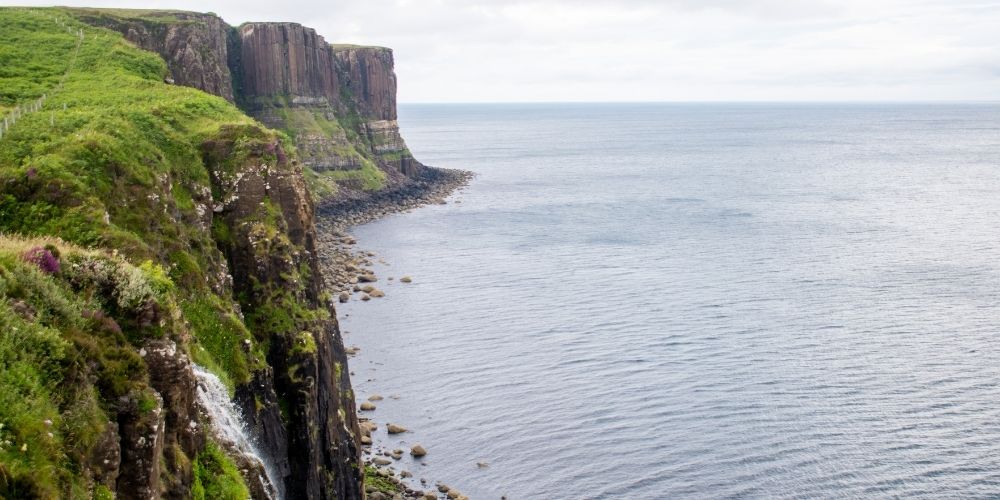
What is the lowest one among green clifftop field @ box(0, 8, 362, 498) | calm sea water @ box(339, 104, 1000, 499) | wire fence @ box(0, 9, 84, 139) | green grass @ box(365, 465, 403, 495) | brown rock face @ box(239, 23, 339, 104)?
green grass @ box(365, 465, 403, 495)

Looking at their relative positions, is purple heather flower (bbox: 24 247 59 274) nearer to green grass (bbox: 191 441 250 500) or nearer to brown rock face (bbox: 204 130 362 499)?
green grass (bbox: 191 441 250 500)

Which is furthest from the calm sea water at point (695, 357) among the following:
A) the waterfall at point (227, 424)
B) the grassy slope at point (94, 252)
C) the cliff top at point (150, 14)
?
the cliff top at point (150, 14)

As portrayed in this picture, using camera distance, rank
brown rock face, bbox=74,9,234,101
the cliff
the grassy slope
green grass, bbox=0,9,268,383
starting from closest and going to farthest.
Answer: the grassy slope, green grass, bbox=0,9,268,383, brown rock face, bbox=74,9,234,101, the cliff

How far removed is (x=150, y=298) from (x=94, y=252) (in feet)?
7.41

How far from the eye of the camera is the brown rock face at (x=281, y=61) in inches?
6718

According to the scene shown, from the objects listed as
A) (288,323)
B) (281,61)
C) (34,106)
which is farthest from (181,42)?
(288,323)

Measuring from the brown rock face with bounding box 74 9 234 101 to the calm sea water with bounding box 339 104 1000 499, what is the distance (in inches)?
1338

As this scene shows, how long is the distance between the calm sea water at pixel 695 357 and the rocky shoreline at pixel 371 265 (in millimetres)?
1499

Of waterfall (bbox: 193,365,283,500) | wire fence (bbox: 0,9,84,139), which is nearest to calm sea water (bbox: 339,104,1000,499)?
waterfall (bbox: 193,365,283,500)

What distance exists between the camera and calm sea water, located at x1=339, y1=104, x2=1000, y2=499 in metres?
55.0

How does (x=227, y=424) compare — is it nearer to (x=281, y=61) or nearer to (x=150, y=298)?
(x=150, y=298)

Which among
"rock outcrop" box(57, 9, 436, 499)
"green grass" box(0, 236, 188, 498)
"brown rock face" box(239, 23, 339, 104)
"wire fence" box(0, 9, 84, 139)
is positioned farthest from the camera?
"brown rock face" box(239, 23, 339, 104)

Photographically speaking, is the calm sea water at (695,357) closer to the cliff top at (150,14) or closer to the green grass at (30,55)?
the green grass at (30,55)

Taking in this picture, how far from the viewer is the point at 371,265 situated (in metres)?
114
